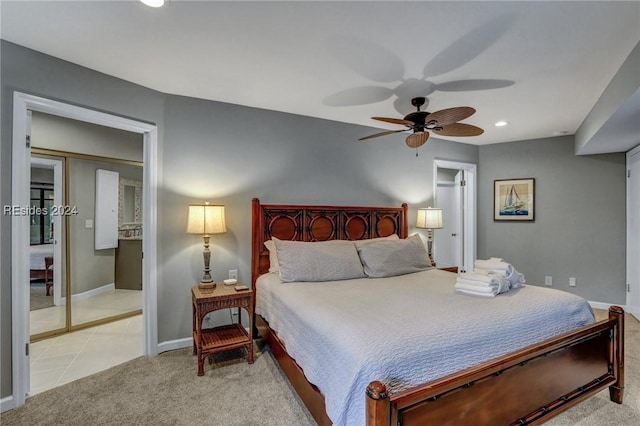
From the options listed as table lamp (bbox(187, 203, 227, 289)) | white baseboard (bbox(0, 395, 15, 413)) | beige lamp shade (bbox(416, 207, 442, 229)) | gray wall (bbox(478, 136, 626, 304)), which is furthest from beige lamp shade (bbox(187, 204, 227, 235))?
gray wall (bbox(478, 136, 626, 304))

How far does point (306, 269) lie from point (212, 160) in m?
1.50

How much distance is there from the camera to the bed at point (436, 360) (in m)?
1.35

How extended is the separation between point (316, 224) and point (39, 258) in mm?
3287

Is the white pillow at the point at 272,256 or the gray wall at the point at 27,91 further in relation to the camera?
the white pillow at the point at 272,256

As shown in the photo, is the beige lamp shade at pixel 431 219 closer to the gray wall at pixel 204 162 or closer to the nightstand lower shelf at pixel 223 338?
the gray wall at pixel 204 162

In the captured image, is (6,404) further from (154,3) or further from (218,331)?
(154,3)

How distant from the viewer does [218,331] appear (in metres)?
2.91

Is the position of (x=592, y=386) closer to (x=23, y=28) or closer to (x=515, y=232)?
(x=515, y=232)

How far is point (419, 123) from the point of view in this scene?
263cm

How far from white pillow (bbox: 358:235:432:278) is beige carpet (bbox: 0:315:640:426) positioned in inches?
51.4

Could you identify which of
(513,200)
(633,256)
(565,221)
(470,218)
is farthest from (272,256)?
(633,256)

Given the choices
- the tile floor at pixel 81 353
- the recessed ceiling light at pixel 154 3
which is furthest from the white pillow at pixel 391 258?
the recessed ceiling light at pixel 154 3

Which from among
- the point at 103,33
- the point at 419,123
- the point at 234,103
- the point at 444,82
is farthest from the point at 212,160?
the point at 444,82

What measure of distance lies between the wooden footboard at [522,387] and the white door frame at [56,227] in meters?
3.89
